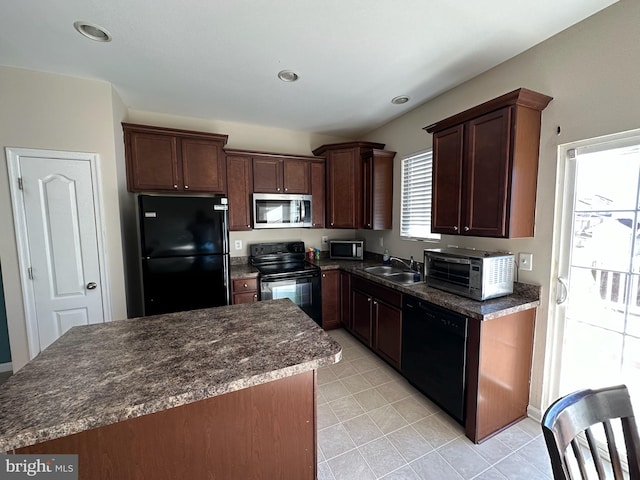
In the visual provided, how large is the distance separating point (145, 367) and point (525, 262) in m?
2.49

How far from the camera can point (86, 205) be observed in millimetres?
2357

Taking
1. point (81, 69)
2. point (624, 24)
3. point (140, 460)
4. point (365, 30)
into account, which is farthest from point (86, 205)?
point (624, 24)

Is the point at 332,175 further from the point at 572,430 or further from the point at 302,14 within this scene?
the point at 572,430

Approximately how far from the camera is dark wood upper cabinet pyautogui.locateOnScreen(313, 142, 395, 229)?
11.0ft

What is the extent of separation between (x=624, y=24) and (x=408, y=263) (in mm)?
2347

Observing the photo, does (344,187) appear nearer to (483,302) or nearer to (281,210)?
(281,210)

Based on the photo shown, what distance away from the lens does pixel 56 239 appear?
230 centimetres

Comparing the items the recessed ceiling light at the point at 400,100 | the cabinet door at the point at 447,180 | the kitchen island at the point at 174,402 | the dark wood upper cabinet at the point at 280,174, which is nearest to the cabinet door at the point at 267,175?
the dark wood upper cabinet at the point at 280,174

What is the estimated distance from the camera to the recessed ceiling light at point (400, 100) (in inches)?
107

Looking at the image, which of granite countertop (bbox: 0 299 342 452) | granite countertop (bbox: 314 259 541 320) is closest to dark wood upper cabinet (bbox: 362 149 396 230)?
granite countertop (bbox: 314 259 541 320)

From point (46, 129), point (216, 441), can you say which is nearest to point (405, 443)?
point (216, 441)

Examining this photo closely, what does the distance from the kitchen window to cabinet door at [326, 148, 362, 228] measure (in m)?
0.59

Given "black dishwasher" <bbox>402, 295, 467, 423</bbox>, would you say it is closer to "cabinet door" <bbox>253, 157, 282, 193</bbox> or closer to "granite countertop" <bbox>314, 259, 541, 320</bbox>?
"granite countertop" <bbox>314, 259, 541, 320</bbox>

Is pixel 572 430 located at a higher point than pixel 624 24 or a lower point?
lower
